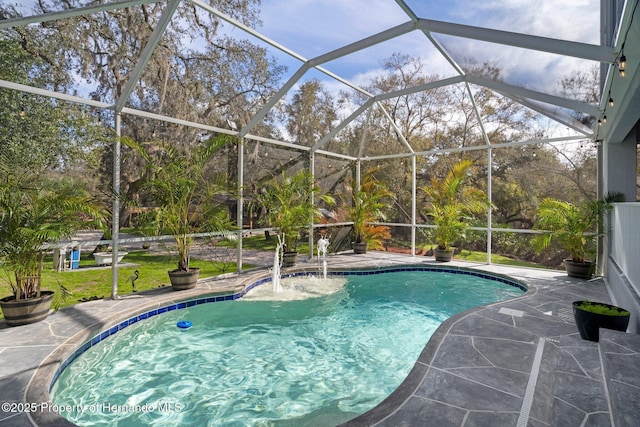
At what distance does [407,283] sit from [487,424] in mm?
5300

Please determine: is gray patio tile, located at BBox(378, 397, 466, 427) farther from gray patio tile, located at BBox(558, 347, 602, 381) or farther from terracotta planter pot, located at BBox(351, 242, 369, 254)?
terracotta planter pot, located at BBox(351, 242, 369, 254)

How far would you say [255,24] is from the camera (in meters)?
7.41

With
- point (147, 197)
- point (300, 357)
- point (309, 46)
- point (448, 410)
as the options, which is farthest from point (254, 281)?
point (448, 410)

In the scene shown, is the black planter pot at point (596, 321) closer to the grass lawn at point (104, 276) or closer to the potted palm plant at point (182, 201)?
the potted palm plant at point (182, 201)

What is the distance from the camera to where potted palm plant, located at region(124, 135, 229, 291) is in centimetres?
568

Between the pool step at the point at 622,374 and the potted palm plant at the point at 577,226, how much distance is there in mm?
4341

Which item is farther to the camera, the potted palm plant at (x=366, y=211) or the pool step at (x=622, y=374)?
the potted palm plant at (x=366, y=211)

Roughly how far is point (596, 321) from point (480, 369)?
1.47 meters

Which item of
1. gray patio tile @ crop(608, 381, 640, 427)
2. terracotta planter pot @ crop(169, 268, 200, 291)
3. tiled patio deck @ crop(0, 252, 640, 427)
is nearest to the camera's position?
gray patio tile @ crop(608, 381, 640, 427)

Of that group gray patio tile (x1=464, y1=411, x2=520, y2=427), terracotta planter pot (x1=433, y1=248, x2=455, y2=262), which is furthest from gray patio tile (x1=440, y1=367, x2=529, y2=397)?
terracotta planter pot (x1=433, y1=248, x2=455, y2=262)

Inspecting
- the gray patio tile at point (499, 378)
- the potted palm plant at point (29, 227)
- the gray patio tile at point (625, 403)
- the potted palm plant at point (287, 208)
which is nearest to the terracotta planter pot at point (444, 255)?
the potted palm plant at point (287, 208)

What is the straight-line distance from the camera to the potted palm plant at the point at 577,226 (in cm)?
654

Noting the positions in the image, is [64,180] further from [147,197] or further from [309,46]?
[309,46]

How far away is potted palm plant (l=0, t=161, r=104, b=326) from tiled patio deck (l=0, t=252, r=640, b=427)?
0.28 meters
